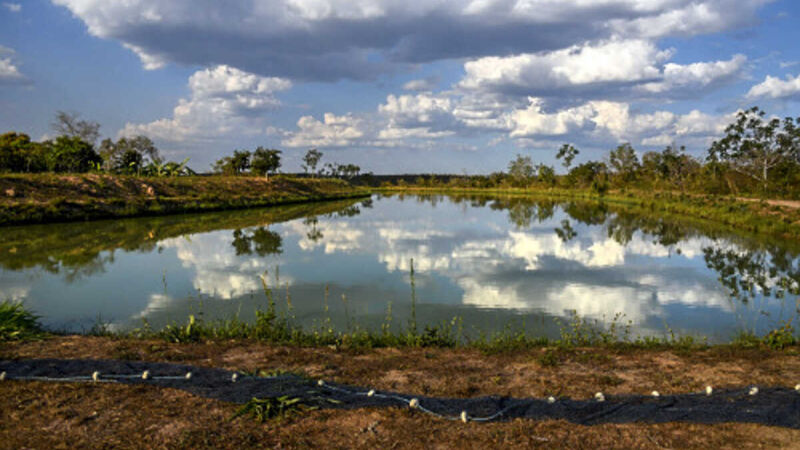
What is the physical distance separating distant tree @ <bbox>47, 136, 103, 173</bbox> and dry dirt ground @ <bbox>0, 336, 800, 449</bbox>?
3867 centimetres

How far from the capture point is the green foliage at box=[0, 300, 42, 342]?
5.85 meters

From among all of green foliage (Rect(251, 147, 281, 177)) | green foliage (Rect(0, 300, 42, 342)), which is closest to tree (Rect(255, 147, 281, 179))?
green foliage (Rect(251, 147, 281, 177))

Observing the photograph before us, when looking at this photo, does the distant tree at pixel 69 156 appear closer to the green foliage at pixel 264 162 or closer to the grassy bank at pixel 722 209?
the green foliage at pixel 264 162

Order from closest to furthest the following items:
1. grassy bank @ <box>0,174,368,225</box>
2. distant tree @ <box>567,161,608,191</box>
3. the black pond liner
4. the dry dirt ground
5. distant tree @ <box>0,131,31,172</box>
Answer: the dry dirt ground, the black pond liner, grassy bank @ <box>0,174,368,225</box>, distant tree @ <box>0,131,31,172</box>, distant tree @ <box>567,161,608,191</box>

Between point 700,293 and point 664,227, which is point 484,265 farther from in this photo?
point 664,227

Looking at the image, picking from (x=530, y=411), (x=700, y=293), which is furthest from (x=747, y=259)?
(x=530, y=411)

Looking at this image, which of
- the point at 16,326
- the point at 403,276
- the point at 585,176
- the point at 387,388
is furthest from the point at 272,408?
the point at 585,176

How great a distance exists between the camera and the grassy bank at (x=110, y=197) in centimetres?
2059

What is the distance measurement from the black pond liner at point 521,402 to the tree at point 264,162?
146 ft

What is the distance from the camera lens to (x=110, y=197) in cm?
2559

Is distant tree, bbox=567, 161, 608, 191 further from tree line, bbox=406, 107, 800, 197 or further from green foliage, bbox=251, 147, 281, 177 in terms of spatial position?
green foliage, bbox=251, 147, 281, 177

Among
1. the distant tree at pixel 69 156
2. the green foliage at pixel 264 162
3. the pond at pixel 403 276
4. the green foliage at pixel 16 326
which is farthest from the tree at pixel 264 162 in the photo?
the green foliage at pixel 16 326

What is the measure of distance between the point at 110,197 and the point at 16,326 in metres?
22.5

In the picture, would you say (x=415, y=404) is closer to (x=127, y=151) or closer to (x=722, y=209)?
(x=722, y=209)
